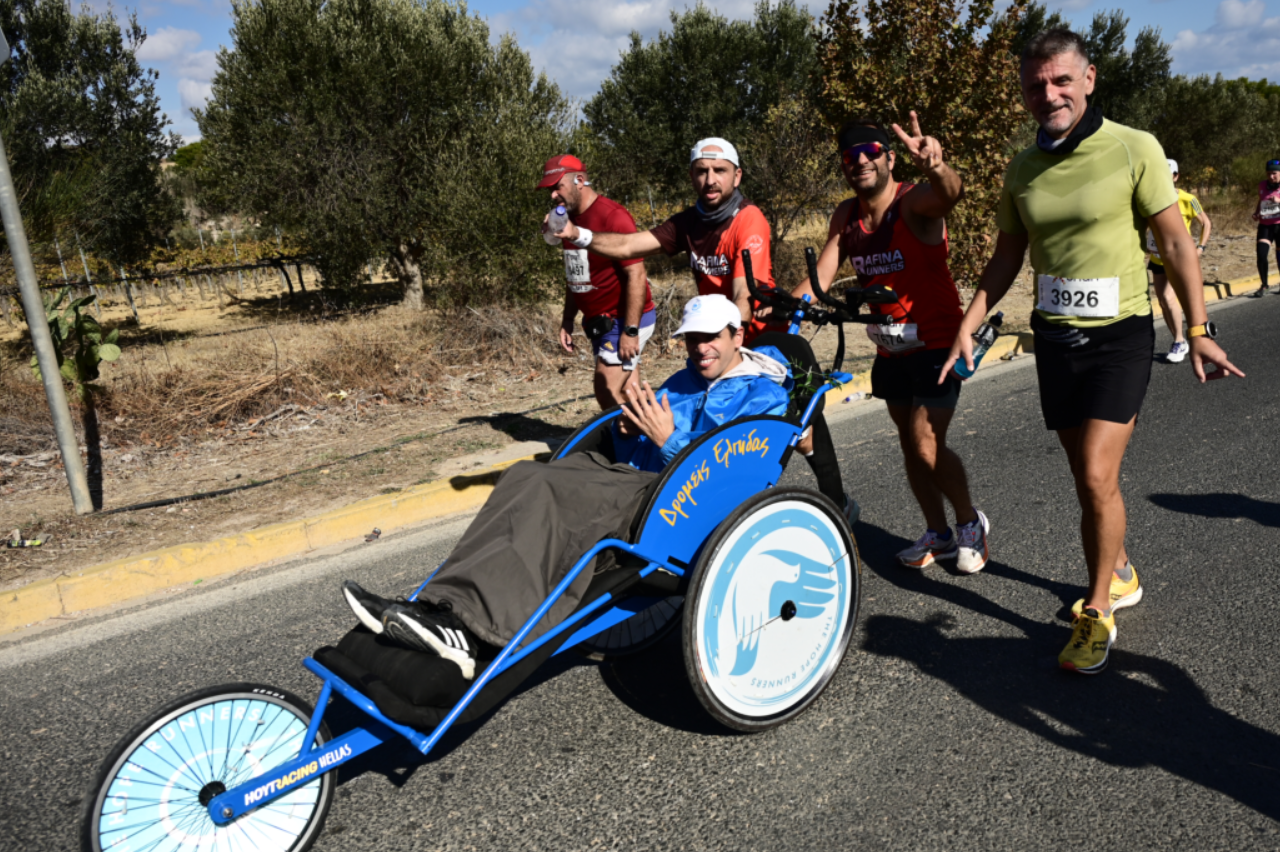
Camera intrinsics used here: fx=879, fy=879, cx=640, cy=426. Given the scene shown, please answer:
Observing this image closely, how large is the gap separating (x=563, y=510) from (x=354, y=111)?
16.4 meters

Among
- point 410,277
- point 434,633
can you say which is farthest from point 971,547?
point 410,277

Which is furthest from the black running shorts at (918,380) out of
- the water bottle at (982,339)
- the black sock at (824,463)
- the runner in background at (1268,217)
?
the runner in background at (1268,217)

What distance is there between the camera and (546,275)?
1375 centimetres

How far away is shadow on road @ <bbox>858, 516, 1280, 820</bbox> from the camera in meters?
2.53

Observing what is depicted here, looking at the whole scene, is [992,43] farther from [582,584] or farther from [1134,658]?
[582,584]

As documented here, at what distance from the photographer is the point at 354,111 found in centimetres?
1692

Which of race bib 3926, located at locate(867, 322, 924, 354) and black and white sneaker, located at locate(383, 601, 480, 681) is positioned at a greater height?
race bib 3926, located at locate(867, 322, 924, 354)

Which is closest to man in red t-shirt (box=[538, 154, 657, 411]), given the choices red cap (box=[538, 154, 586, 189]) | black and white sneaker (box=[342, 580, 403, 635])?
red cap (box=[538, 154, 586, 189])

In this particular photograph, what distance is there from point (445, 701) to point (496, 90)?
56.1 ft

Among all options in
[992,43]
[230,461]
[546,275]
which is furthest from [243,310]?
[992,43]

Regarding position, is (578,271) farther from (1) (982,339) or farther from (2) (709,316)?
(1) (982,339)

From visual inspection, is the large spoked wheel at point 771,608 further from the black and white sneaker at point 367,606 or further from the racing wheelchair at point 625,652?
the black and white sneaker at point 367,606

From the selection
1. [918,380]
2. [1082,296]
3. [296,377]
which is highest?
[1082,296]

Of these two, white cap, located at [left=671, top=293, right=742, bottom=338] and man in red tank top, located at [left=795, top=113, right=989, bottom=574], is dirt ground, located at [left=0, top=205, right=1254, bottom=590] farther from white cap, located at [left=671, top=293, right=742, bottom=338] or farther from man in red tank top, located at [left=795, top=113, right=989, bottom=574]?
man in red tank top, located at [left=795, top=113, right=989, bottom=574]
